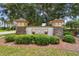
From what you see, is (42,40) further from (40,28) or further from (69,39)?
(69,39)

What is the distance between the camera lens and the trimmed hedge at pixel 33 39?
4398 millimetres

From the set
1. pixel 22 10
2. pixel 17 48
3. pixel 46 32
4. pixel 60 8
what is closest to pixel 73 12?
pixel 60 8

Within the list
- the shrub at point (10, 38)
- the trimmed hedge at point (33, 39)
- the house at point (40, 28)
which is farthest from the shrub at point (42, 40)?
the shrub at point (10, 38)

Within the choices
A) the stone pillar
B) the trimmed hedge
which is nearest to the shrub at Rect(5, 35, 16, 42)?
the trimmed hedge

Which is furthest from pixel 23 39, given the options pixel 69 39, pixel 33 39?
pixel 69 39

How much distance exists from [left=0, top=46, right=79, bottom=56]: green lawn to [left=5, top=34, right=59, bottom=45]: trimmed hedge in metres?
0.15

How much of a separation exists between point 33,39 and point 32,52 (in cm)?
29

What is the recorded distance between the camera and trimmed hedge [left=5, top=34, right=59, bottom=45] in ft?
14.4

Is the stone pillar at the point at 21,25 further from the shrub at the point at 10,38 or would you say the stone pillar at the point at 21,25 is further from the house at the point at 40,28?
the shrub at the point at 10,38

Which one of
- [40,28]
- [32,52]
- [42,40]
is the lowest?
[32,52]

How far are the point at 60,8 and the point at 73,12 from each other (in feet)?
0.93

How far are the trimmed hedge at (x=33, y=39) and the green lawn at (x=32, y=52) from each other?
0.15m

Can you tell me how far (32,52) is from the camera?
14.0 feet

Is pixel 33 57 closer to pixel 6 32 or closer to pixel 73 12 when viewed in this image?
pixel 6 32
